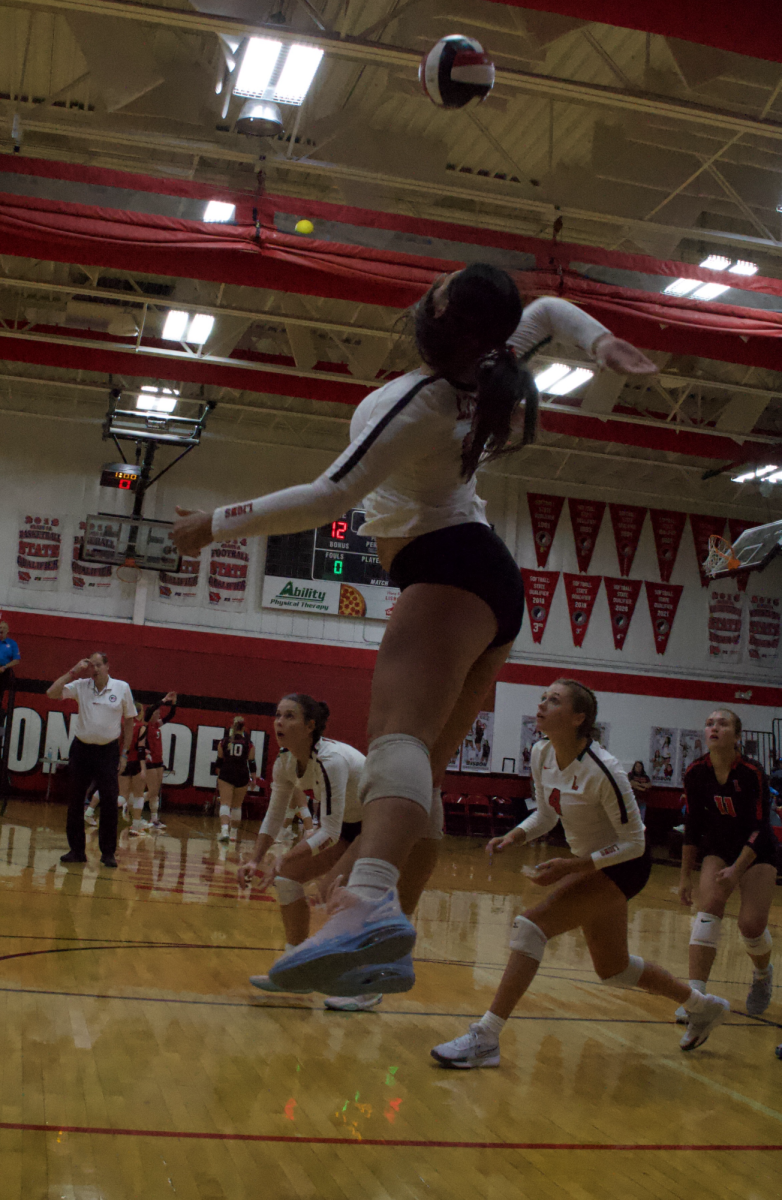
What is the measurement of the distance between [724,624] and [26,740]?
44.7ft

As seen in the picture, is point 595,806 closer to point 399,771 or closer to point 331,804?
point 331,804

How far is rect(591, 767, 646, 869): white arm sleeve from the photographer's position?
14.9 feet

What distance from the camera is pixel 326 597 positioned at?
19.5 m

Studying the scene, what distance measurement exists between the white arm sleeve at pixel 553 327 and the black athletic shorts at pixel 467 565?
0.41 meters

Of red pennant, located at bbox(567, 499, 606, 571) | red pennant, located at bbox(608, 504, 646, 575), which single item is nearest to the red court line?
red pennant, located at bbox(567, 499, 606, 571)

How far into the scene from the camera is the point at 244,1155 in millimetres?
2930

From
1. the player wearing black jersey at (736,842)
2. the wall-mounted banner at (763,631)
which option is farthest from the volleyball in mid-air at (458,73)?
the wall-mounted banner at (763,631)

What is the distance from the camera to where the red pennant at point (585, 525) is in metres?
20.6

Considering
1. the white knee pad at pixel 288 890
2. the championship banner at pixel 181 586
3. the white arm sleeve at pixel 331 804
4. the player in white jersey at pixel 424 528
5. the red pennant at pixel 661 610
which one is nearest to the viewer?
the player in white jersey at pixel 424 528

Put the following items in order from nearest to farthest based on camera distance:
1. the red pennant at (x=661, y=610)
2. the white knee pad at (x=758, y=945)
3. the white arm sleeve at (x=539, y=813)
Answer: the white arm sleeve at (x=539, y=813), the white knee pad at (x=758, y=945), the red pennant at (x=661, y=610)

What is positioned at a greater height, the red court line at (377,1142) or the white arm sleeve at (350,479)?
the white arm sleeve at (350,479)

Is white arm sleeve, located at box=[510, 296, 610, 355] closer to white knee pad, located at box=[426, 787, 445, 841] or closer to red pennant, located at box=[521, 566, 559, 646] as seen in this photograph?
white knee pad, located at box=[426, 787, 445, 841]

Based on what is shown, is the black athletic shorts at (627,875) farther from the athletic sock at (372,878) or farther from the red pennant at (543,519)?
the red pennant at (543,519)

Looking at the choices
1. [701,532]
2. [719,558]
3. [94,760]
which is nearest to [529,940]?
[94,760]
